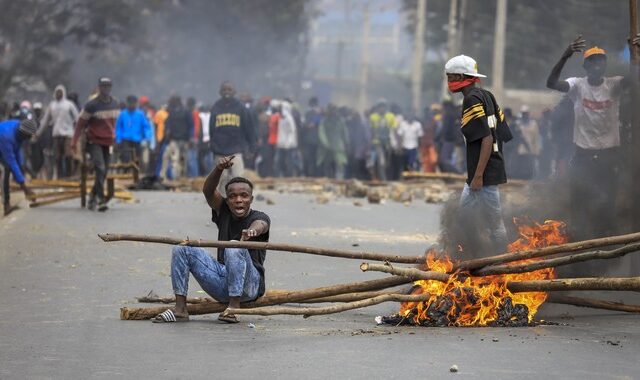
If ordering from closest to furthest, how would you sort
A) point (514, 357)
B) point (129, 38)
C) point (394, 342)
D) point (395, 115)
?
point (514, 357) < point (394, 342) < point (395, 115) < point (129, 38)

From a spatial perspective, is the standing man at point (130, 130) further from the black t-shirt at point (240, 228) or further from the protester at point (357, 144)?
the black t-shirt at point (240, 228)

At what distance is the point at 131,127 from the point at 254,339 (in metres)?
16.6

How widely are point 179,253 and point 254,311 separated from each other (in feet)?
A: 2.40

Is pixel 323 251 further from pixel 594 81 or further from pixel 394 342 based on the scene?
pixel 594 81

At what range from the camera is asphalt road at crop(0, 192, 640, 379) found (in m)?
7.54

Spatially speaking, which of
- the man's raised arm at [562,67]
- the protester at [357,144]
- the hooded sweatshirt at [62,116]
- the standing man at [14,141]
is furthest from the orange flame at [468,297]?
the protester at [357,144]

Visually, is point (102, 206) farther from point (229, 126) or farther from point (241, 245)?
point (241, 245)

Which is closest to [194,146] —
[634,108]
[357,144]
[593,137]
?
[357,144]

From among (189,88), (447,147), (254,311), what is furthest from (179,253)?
(189,88)

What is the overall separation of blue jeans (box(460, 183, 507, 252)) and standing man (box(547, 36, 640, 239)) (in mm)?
798

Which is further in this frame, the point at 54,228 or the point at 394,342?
the point at 54,228

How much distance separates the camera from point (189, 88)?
6775cm

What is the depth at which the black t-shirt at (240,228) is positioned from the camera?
30.7 feet

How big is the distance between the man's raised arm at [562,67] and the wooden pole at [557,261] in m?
2.49
